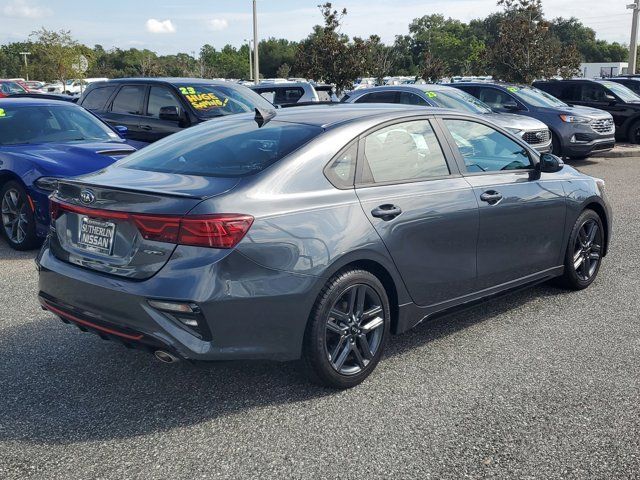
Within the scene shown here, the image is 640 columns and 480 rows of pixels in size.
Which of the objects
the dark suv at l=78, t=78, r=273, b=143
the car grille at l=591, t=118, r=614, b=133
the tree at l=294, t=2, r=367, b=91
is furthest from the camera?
the tree at l=294, t=2, r=367, b=91

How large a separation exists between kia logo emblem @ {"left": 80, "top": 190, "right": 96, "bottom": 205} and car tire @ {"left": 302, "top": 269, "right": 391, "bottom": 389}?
1308 millimetres

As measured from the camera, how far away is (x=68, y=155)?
7.00 metres

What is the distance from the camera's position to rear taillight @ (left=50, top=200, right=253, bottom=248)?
3.30 meters

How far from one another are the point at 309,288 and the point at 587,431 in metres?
1.55

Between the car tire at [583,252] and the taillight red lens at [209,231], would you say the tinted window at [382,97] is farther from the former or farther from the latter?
the taillight red lens at [209,231]

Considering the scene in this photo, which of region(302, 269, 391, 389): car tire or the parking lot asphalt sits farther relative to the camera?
region(302, 269, 391, 389): car tire

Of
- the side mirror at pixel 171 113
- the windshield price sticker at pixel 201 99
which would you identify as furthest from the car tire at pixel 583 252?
the windshield price sticker at pixel 201 99

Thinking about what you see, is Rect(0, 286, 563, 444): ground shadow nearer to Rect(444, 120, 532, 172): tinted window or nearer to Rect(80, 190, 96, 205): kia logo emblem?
Rect(80, 190, 96, 205): kia logo emblem

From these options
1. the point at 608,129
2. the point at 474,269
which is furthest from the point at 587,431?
the point at 608,129

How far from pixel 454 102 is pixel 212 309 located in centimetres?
1000

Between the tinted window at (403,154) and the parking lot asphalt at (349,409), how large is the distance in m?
1.16

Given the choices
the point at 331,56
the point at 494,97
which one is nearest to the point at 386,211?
the point at 494,97

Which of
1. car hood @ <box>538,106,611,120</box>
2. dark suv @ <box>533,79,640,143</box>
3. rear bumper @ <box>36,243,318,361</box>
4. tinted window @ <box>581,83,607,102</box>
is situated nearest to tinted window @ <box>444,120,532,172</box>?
rear bumper @ <box>36,243,318,361</box>

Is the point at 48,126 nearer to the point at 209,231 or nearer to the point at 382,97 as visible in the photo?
the point at 209,231
